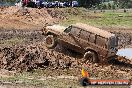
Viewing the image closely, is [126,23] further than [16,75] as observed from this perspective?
Yes

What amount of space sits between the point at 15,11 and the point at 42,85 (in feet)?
108

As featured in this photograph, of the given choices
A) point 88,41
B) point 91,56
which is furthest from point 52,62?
point 88,41

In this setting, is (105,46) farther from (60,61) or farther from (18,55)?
(18,55)

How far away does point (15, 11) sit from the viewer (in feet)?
169

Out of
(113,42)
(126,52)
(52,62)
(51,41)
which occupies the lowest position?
(126,52)

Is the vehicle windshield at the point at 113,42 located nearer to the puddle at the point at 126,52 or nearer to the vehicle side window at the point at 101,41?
the vehicle side window at the point at 101,41

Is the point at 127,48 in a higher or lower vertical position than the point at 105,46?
lower

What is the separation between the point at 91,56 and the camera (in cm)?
2466

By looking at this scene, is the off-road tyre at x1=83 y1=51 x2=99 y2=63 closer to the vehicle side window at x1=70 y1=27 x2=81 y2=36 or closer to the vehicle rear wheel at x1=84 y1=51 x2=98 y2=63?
the vehicle rear wheel at x1=84 y1=51 x2=98 y2=63

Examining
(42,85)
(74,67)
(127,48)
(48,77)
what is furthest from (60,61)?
(127,48)

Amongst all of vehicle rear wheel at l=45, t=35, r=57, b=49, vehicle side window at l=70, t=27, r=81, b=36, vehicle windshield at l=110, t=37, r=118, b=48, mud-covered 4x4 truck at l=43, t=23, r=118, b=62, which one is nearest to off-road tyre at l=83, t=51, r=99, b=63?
mud-covered 4x4 truck at l=43, t=23, r=118, b=62

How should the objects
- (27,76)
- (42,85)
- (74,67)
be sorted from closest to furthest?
(42,85) < (27,76) < (74,67)

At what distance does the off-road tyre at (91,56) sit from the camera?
24.6 metres

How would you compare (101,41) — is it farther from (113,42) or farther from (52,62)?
(52,62)
